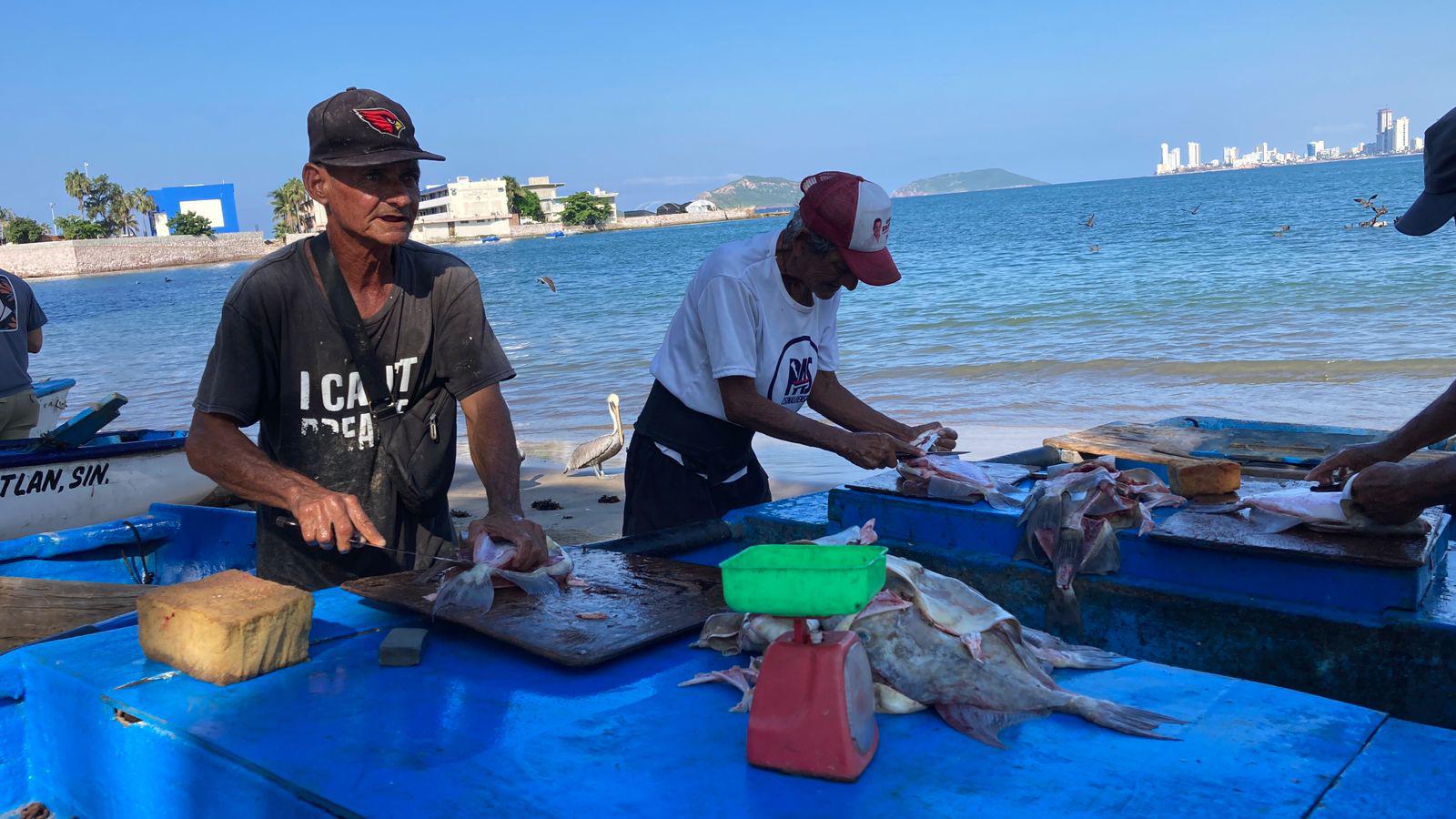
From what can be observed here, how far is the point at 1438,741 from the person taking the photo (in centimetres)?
155

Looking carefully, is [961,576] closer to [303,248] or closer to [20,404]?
[303,248]

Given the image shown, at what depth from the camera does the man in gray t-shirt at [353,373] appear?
8.68ft

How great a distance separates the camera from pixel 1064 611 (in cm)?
267

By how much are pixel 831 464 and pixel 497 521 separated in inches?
244

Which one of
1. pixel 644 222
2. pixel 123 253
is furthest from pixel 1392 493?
pixel 644 222

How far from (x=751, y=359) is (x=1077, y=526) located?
1.13 m

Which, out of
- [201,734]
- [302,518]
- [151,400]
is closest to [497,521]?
[302,518]

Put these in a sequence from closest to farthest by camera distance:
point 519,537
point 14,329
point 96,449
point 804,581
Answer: point 804,581 → point 519,537 → point 96,449 → point 14,329

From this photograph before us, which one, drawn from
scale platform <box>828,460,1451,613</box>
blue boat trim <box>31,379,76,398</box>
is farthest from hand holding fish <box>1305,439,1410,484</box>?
blue boat trim <box>31,379,76,398</box>

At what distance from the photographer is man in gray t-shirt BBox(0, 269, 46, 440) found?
7004 mm

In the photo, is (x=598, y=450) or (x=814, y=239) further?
(x=598, y=450)

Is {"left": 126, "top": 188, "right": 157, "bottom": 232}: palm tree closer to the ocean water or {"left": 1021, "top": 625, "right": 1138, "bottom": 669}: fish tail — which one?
the ocean water

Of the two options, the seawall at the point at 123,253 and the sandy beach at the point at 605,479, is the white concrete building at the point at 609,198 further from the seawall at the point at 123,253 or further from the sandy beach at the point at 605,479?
the sandy beach at the point at 605,479

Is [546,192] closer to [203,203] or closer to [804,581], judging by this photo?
[203,203]
